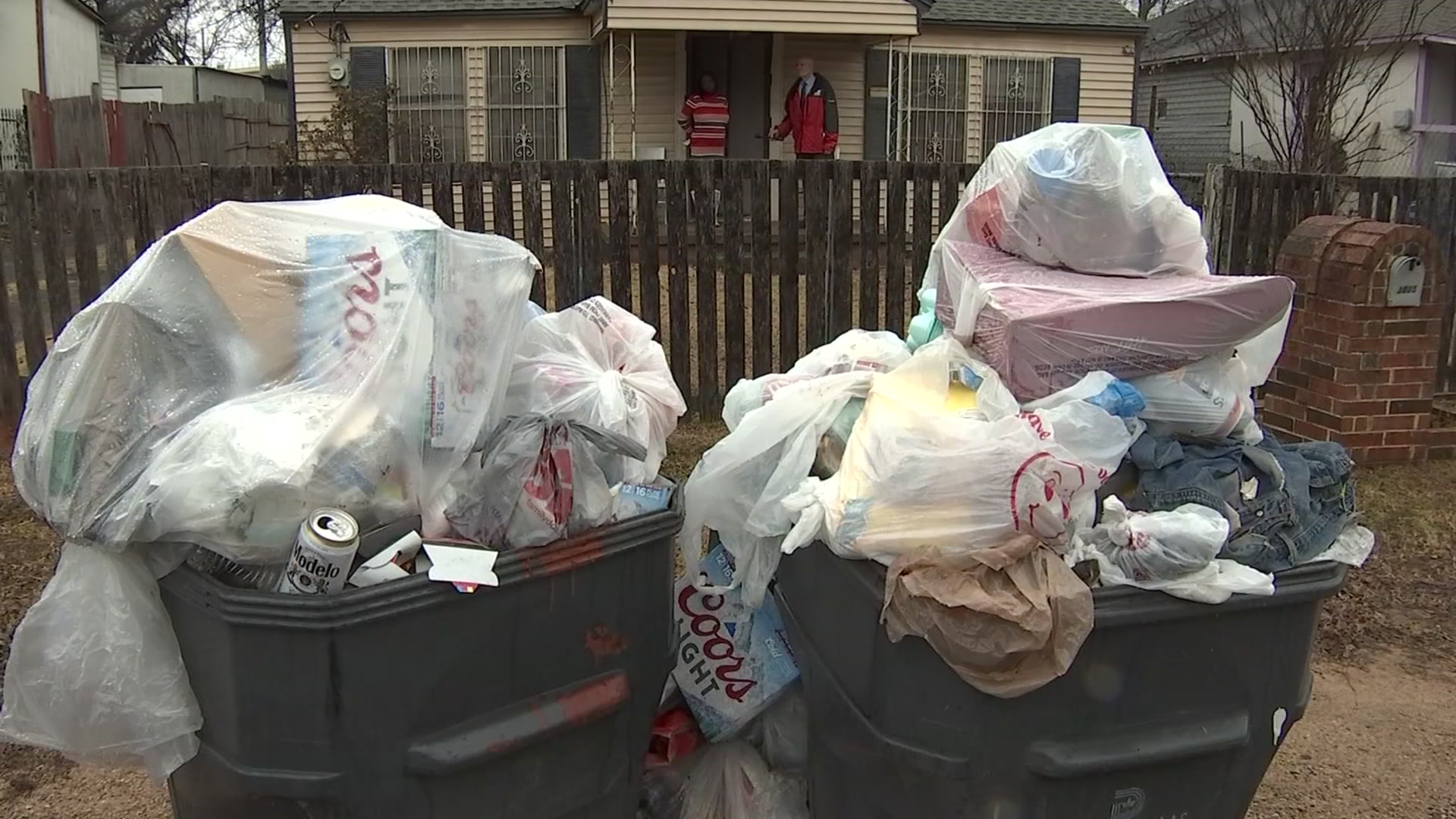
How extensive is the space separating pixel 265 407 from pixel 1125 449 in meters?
1.50

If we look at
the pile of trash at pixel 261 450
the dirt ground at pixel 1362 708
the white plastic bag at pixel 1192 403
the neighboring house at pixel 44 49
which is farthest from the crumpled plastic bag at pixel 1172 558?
the neighboring house at pixel 44 49

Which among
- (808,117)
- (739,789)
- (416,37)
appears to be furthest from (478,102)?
(739,789)

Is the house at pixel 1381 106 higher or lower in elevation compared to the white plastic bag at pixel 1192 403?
higher

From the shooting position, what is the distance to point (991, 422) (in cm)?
210

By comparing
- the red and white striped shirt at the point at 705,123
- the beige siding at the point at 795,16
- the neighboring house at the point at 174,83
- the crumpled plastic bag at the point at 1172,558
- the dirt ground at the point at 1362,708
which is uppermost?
the neighboring house at the point at 174,83

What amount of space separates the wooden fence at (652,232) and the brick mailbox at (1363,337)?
164cm

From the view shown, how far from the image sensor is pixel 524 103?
1399cm

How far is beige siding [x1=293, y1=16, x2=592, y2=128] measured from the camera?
44.7 feet

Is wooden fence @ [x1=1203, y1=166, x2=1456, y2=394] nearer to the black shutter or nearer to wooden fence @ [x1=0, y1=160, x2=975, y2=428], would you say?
wooden fence @ [x1=0, y1=160, x2=975, y2=428]

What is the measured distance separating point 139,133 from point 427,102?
629cm

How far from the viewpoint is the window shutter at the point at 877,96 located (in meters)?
14.4

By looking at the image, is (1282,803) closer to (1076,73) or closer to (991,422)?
(991,422)

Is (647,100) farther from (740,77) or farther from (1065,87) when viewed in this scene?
(1065,87)

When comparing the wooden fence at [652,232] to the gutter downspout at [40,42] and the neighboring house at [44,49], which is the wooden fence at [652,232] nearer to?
the neighboring house at [44,49]
